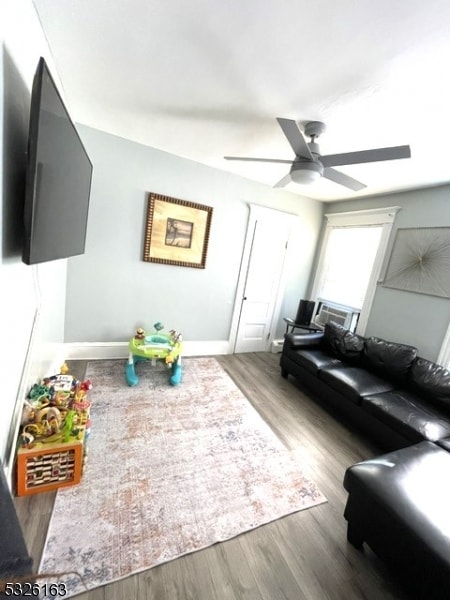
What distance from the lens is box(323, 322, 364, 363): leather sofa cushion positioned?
292 cm

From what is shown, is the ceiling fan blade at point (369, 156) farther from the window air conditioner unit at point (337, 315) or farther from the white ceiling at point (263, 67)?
the window air conditioner unit at point (337, 315)

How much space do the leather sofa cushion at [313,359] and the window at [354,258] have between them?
0.75 m

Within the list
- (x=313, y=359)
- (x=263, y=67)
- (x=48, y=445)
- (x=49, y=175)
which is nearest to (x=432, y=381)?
(x=313, y=359)

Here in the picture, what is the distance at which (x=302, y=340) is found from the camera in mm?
3141

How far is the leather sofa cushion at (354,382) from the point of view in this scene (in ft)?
7.61

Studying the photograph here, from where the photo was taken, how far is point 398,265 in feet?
9.64

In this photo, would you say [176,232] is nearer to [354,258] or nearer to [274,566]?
[354,258]

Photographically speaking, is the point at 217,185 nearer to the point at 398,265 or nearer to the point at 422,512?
the point at 398,265

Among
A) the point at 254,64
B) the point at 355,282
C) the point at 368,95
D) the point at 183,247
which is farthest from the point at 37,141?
the point at 355,282

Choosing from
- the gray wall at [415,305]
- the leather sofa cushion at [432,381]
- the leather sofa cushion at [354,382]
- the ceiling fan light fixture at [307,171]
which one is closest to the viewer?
the ceiling fan light fixture at [307,171]

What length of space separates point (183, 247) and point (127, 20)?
2041mm

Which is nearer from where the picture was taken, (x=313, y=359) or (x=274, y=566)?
(x=274, y=566)

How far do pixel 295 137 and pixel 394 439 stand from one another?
7.81ft

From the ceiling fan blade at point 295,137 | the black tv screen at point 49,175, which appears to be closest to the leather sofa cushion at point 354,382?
the ceiling fan blade at point 295,137
